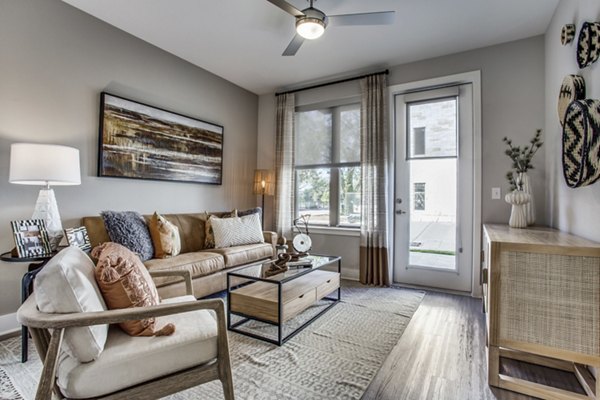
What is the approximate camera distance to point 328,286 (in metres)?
2.78

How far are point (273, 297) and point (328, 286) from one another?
73 centimetres

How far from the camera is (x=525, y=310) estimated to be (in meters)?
1.59

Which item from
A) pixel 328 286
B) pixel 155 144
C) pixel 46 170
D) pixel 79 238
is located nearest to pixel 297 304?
pixel 328 286

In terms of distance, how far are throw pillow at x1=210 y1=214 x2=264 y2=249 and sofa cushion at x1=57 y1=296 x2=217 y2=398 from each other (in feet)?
6.36

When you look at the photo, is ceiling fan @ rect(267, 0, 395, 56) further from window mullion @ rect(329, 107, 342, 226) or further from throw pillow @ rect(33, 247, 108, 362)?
throw pillow @ rect(33, 247, 108, 362)

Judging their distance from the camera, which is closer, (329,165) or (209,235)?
(209,235)

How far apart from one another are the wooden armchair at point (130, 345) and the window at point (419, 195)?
2.96m

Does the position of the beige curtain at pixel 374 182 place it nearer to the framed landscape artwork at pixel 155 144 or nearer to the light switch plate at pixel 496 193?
the light switch plate at pixel 496 193

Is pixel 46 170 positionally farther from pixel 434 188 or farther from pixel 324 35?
pixel 434 188

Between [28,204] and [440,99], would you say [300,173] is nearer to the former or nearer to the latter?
[440,99]

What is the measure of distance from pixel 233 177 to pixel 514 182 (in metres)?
3.42

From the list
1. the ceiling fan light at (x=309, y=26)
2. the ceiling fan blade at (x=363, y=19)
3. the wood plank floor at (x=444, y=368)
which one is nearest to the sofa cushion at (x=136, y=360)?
the wood plank floor at (x=444, y=368)

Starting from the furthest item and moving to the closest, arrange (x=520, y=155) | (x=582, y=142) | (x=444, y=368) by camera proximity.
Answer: (x=520, y=155) < (x=444, y=368) < (x=582, y=142)

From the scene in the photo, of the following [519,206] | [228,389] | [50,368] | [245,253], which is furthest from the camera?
[245,253]
